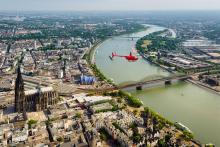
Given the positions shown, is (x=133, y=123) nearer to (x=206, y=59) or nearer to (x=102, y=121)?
(x=102, y=121)

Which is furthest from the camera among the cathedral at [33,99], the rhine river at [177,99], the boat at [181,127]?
the cathedral at [33,99]

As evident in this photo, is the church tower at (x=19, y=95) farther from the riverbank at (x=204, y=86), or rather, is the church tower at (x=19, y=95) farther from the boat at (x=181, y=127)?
the riverbank at (x=204, y=86)

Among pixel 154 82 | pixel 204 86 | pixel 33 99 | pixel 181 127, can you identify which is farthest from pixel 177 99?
pixel 33 99

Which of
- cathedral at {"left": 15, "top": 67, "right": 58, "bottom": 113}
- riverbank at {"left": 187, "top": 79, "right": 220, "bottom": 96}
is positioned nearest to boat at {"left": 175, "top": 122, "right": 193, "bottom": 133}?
cathedral at {"left": 15, "top": 67, "right": 58, "bottom": 113}

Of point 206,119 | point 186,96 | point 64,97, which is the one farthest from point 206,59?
point 64,97

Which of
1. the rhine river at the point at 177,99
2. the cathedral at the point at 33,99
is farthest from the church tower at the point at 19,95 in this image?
the rhine river at the point at 177,99
